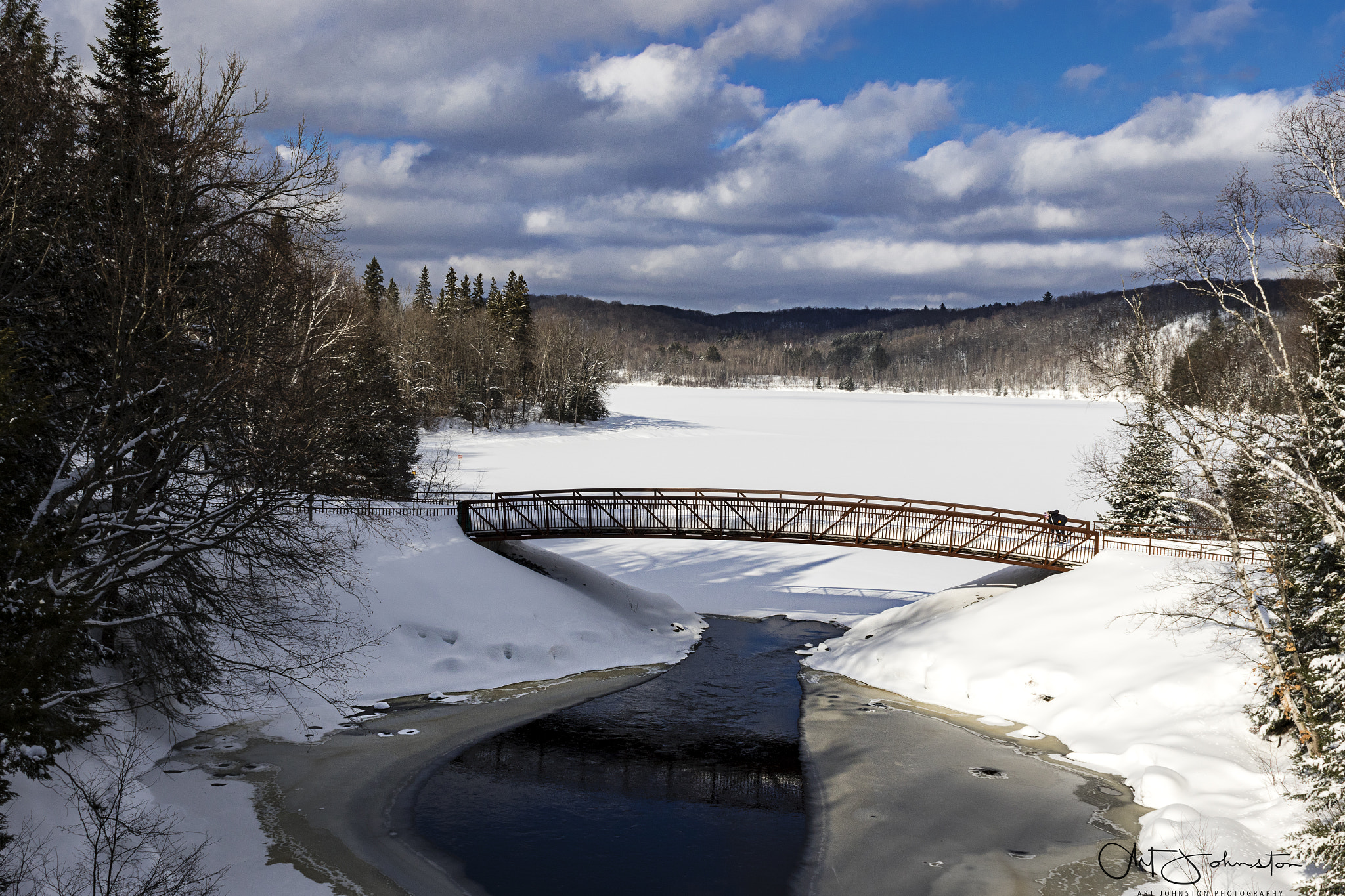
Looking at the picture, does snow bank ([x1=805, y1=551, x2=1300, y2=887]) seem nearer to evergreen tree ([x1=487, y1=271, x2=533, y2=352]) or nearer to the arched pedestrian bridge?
the arched pedestrian bridge

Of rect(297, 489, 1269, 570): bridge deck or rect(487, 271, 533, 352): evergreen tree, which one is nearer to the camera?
rect(297, 489, 1269, 570): bridge deck

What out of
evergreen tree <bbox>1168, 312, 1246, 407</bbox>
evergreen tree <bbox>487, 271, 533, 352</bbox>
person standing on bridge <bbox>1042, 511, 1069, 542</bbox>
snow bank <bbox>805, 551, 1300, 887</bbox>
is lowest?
snow bank <bbox>805, 551, 1300, 887</bbox>

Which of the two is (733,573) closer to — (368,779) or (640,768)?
(640,768)

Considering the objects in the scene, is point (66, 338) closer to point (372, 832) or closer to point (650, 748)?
point (372, 832)

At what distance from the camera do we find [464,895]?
12523 millimetres

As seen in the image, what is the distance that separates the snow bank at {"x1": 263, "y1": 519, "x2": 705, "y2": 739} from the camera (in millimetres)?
22625

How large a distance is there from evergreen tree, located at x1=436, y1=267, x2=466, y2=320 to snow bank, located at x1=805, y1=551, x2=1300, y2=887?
70.7 meters

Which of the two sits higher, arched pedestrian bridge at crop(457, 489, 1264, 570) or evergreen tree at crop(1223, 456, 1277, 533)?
evergreen tree at crop(1223, 456, 1277, 533)

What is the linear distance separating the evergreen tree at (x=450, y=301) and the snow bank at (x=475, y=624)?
207ft

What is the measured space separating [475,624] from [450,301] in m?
75.1

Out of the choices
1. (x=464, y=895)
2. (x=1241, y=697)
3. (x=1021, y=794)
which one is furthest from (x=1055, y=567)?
(x=464, y=895)

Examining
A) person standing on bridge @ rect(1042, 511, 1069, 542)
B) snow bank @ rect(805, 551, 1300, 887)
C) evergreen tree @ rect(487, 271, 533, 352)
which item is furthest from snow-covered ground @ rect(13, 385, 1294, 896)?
evergreen tree @ rect(487, 271, 533, 352)

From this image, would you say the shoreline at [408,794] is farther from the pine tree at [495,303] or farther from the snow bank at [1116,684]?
the pine tree at [495,303]

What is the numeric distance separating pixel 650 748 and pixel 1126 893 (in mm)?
9422
